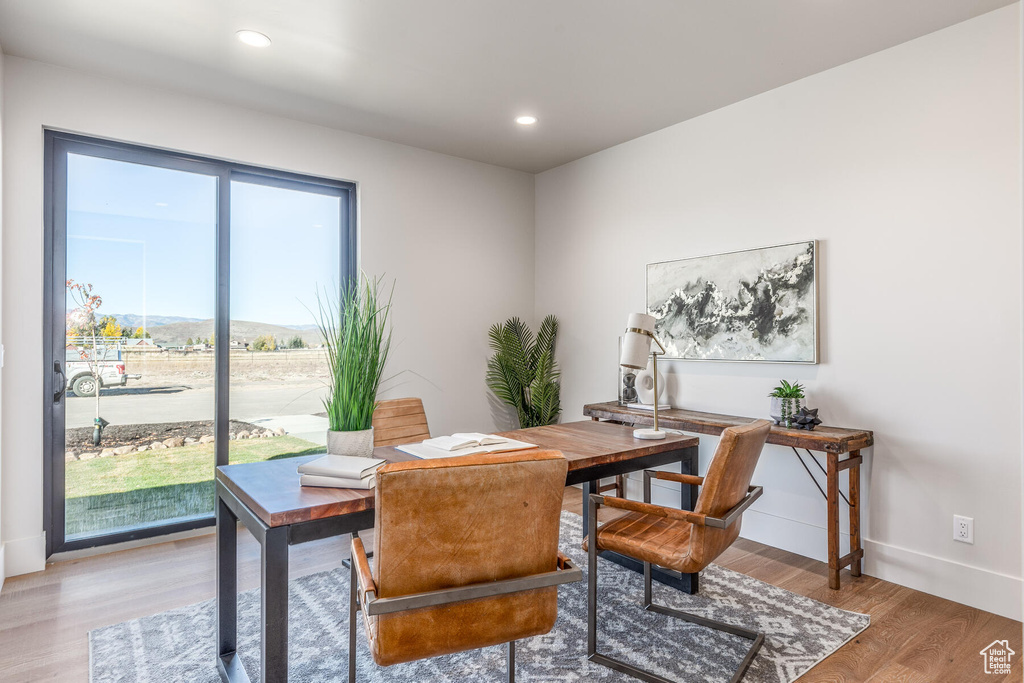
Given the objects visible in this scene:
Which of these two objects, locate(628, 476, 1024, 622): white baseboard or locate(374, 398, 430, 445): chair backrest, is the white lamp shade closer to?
locate(374, 398, 430, 445): chair backrest

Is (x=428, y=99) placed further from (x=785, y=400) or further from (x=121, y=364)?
(x=785, y=400)

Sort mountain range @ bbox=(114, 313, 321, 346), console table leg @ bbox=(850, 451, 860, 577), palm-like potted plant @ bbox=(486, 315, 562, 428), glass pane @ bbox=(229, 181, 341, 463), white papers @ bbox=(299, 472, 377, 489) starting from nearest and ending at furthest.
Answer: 1. white papers @ bbox=(299, 472, 377, 489)
2. console table leg @ bbox=(850, 451, 860, 577)
3. mountain range @ bbox=(114, 313, 321, 346)
4. glass pane @ bbox=(229, 181, 341, 463)
5. palm-like potted plant @ bbox=(486, 315, 562, 428)

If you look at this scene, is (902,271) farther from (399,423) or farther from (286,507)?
(286,507)

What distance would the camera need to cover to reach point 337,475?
170 centimetres

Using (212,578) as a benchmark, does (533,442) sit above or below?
above

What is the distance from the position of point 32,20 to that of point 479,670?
11.0 ft

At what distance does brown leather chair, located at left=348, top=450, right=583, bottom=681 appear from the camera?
1317mm

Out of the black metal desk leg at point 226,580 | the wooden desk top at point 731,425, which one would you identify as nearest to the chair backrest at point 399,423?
the black metal desk leg at point 226,580

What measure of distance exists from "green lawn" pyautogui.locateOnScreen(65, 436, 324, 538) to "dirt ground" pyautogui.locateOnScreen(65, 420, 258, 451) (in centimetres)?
8

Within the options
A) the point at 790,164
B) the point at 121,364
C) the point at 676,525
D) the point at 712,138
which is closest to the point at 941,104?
the point at 790,164

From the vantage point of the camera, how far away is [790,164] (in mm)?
3232

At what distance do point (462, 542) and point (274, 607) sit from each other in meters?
0.55

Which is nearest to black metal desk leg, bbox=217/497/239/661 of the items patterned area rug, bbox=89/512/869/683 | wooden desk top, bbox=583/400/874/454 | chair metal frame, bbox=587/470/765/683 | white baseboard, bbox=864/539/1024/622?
patterned area rug, bbox=89/512/869/683

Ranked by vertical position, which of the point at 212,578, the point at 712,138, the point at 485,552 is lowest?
the point at 212,578
